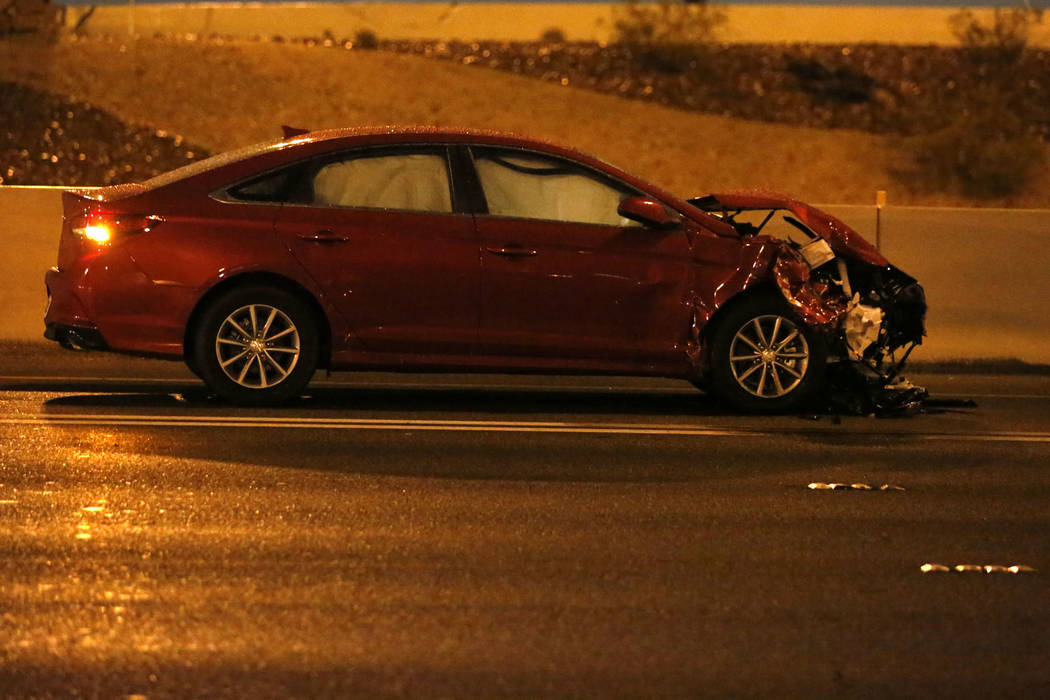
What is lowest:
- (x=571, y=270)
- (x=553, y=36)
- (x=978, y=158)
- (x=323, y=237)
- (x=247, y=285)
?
(x=247, y=285)

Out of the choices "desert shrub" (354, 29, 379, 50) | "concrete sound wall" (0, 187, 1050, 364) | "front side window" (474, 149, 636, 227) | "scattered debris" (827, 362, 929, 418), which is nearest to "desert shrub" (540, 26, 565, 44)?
"desert shrub" (354, 29, 379, 50)

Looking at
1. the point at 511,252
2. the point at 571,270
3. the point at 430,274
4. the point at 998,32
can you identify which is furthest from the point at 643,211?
the point at 998,32

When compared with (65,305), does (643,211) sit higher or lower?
higher

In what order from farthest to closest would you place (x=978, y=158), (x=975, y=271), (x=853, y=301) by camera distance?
(x=978, y=158), (x=975, y=271), (x=853, y=301)

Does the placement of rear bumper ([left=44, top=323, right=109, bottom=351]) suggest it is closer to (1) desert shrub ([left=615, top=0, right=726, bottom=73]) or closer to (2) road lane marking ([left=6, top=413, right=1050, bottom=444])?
(2) road lane marking ([left=6, top=413, right=1050, bottom=444])

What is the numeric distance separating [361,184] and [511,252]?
0.99m

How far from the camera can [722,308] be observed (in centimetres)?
1085

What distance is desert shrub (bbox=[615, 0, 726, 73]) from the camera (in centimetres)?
5694

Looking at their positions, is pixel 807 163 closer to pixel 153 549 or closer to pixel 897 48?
pixel 897 48

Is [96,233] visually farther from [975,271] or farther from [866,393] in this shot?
[975,271]

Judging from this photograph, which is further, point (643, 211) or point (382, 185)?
point (382, 185)

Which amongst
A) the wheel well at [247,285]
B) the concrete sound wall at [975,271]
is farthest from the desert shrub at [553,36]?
the wheel well at [247,285]

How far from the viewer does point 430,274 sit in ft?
34.9

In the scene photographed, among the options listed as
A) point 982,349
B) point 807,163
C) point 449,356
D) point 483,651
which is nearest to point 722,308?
point 449,356
